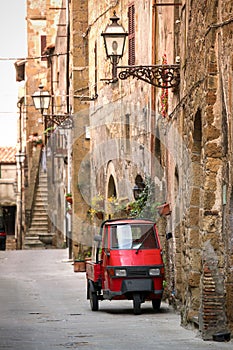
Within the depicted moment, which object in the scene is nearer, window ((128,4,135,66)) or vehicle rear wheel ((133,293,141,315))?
vehicle rear wheel ((133,293,141,315))

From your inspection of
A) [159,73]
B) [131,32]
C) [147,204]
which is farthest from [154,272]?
[131,32]

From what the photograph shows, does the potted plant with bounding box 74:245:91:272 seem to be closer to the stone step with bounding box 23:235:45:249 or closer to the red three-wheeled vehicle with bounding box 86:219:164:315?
the red three-wheeled vehicle with bounding box 86:219:164:315

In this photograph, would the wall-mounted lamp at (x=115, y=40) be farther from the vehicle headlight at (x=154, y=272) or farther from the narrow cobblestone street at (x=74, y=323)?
the narrow cobblestone street at (x=74, y=323)

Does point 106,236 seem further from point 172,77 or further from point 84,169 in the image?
point 84,169

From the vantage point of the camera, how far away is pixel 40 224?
2229 inches

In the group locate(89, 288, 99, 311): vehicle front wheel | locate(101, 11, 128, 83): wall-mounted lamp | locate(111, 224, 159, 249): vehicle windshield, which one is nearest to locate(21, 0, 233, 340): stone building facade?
locate(111, 224, 159, 249): vehicle windshield

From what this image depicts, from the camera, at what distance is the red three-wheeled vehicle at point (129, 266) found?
17766 mm

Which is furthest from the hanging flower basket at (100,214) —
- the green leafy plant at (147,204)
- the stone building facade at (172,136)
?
the green leafy plant at (147,204)

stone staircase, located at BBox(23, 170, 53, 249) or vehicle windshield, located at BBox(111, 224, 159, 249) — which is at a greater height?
vehicle windshield, located at BBox(111, 224, 159, 249)

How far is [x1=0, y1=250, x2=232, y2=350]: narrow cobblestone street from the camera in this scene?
13441mm

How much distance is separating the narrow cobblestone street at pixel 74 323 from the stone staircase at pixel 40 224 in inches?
1026

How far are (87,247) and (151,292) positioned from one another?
52.4ft

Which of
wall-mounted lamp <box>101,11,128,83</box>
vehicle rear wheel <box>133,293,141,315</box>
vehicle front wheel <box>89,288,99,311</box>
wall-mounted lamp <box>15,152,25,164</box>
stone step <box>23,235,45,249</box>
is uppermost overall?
wall-mounted lamp <box>101,11,128,83</box>

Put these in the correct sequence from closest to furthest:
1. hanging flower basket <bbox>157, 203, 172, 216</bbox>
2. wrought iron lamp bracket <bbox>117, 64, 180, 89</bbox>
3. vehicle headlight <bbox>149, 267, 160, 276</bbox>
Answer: wrought iron lamp bracket <bbox>117, 64, 180, 89</bbox>
vehicle headlight <bbox>149, 267, 160, 276</bbox>
hanging flower basket <bbox>157, 203, 172, 216</bbox>
